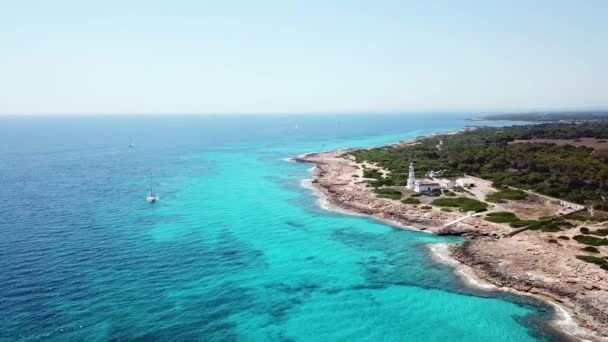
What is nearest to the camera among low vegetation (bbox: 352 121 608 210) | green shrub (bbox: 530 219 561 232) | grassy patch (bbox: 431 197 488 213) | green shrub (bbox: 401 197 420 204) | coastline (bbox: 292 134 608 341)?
coastline (bbox: 292 134 608 341)

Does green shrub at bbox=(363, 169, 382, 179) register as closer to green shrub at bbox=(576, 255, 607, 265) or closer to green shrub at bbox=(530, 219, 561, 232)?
green shrub at bbox=(530, 219, 561, 232)

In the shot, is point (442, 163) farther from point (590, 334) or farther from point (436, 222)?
point (590, 334)

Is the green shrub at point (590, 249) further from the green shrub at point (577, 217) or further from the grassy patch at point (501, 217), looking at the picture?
the green shrub at point (577, 217)

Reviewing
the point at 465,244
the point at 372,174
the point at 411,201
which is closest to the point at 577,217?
the point at 465,244

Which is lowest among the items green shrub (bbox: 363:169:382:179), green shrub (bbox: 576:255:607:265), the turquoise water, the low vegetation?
the turquoise water

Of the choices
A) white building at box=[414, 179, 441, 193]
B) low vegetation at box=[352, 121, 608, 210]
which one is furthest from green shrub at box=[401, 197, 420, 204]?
low vegetation at box=[352, 121, 608, 210]

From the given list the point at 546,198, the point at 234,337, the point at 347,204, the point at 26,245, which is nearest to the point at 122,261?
the point at 26,245

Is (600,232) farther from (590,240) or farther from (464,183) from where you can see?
(464,183)

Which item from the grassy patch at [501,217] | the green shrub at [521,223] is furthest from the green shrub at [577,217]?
the grassy patch at [501,217]
